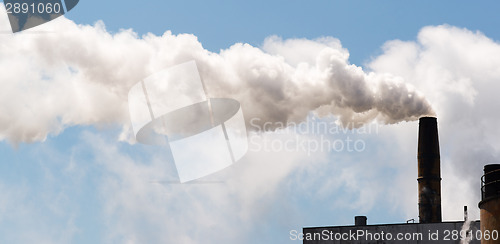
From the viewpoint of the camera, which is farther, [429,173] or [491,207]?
Result: [429,173]

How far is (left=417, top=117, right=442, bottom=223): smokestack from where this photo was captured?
42094 mm

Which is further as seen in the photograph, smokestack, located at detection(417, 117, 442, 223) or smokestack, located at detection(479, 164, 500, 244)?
smokestack, located at detection(417, 117, 442, 223)

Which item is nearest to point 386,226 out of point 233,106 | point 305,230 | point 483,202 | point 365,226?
point 365,226

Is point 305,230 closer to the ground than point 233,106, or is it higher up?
closer to the ground

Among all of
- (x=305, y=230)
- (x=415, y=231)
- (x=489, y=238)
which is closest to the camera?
(x=489, y=238)

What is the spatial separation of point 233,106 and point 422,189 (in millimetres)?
10836

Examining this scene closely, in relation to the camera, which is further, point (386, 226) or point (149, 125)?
point (149, 125)

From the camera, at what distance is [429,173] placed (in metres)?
42.4

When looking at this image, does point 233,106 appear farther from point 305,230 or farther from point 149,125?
point 305,230

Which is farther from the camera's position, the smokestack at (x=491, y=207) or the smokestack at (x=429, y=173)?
the smokestack at (x=429, y=173)

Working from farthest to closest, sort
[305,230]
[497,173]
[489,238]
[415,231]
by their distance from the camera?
1. [305,230]
2. [415,231]
3. [497,173]
4. [489,238]

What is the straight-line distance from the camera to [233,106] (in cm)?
4159

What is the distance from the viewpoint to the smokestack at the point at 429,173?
4209 cm

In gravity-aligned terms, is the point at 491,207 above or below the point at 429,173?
below
